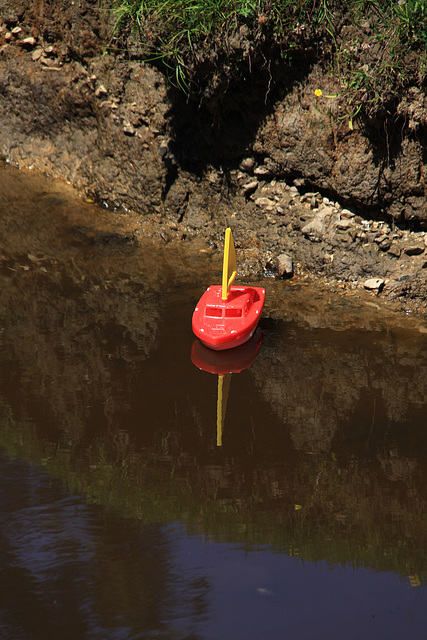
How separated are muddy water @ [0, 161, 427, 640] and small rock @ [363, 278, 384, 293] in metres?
0.18

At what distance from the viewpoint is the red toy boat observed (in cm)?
604

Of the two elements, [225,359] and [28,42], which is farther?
[28,42]

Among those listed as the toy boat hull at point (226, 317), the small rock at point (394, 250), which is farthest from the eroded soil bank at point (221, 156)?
the toy boat hull at point (226, 317)

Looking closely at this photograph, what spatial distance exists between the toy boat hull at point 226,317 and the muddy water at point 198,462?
0.18 meters

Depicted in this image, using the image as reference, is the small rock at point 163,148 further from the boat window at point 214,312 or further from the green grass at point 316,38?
the boat window at point 214,312

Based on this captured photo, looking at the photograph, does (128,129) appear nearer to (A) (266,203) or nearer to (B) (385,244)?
(A) (266,203)

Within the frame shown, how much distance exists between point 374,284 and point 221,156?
246 cm

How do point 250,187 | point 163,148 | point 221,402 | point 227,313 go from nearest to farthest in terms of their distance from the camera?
point 221,402, point 227,313, point 250,187, point 163,148

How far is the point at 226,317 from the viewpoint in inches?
243

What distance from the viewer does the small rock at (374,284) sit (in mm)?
6910

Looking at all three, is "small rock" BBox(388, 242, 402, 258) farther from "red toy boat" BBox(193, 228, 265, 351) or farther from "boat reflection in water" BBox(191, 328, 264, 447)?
"boat reflection in water" BBox(191, 328, 264, 447)

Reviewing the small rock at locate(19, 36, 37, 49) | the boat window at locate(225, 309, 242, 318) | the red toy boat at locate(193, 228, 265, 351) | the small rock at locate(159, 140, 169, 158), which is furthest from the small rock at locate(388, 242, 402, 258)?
the small rock at locate(19, 36, 37, 49)

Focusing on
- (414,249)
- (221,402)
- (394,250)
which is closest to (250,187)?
(394,250)

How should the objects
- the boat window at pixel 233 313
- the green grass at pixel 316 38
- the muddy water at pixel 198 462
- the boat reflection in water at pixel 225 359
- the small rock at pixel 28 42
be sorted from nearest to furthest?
the muddy water at pixel 198 462 < the boat reflection in water at pixel 225 359 < the boat window at pixel 233 313 < the green grass at pixel 316 38 < the small rock at pixel 28 42
